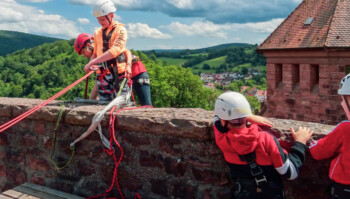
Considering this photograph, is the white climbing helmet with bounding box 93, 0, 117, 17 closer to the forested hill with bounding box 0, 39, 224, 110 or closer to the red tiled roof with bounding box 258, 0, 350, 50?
the forested hill with bounding box 0, 39, 224, 110

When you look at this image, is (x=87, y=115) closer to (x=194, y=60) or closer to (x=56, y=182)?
(x=56, y=182)

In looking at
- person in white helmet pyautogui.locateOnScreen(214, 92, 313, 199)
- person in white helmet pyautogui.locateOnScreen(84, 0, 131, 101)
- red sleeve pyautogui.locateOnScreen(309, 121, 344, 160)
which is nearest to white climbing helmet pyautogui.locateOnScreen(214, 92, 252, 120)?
person in white helmet pyautogui.locateOnScreen(214, 92, 313, 199)

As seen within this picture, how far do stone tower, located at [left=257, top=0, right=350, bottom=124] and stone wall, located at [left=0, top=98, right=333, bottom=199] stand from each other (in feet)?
46.5

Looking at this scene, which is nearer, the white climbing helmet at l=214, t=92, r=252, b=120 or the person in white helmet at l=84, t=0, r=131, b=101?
the white climbing helmet at l=214, t=92, r=252, b=120

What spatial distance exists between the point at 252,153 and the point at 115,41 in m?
2.07

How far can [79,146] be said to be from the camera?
12.2 ft

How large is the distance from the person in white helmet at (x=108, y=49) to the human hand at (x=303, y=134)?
191 cm

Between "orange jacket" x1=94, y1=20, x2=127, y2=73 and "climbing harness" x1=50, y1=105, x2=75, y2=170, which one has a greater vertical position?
"orange jacket" x1=94, y1=20, x2=127, y2=73

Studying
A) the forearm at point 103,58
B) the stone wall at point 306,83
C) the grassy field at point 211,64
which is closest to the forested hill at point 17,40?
the grassy field at point 211,64

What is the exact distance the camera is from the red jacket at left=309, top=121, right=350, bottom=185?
2.44 metres

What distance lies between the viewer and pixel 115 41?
404cm

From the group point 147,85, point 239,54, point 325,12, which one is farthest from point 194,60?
point 147,85

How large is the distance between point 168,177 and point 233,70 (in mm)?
104318

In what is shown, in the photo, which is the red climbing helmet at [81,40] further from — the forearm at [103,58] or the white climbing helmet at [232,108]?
the white climbing helmet at [232,108]
